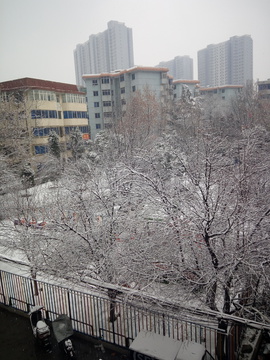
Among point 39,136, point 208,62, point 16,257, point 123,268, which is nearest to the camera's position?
point 123,268

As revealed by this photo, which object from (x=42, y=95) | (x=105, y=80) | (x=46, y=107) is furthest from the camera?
(x=105, y=80)

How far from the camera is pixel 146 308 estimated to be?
617 centimetres

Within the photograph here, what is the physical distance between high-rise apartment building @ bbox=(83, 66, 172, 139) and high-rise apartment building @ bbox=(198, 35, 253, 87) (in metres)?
56.3

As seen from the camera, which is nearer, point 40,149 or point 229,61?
point 40,149

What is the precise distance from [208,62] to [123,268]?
122248mm

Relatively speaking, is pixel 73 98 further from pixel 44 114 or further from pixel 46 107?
pixel 44 114

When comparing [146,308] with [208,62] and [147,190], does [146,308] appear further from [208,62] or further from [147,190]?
[208,62]

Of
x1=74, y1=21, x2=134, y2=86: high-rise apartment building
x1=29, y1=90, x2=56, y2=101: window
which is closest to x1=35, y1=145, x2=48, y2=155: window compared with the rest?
x1=29, y1=90, x2=56, y2=101: window

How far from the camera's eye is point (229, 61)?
103250 mm

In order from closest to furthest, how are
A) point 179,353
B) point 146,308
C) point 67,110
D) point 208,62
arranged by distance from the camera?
point 179,353 → point 146,308 → point 67,110 → point 208,62

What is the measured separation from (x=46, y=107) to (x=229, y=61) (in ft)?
298

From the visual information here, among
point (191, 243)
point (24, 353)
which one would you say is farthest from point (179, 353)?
point (24, 353)

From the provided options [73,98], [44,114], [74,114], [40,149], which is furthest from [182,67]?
[40,149]

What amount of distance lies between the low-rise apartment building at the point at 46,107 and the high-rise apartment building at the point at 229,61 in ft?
242
